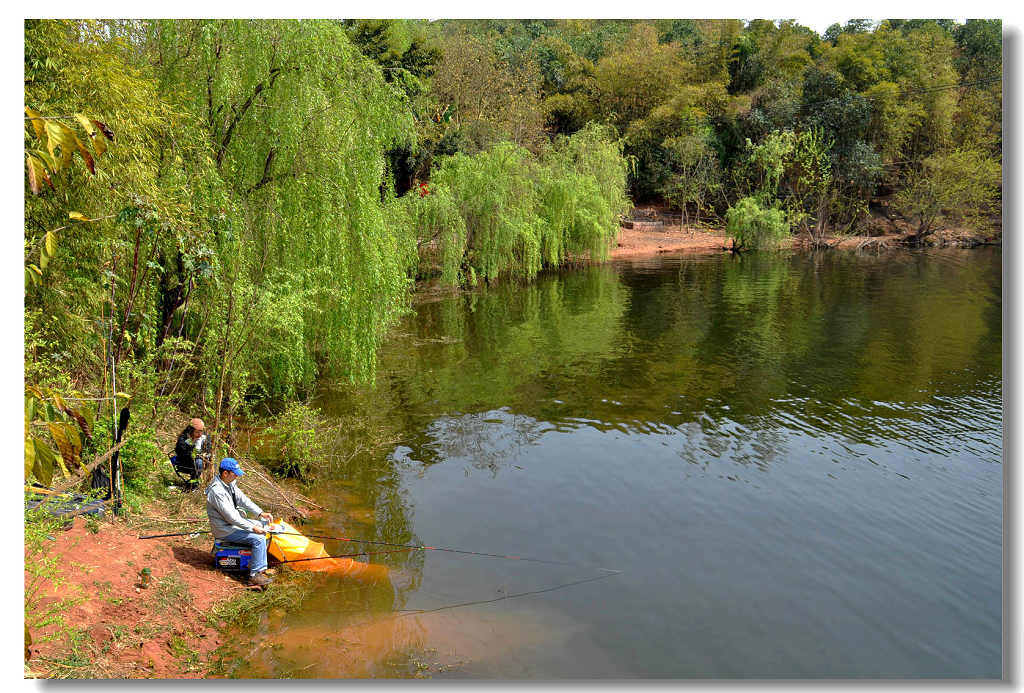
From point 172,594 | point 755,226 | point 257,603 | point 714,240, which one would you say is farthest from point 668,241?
point 172,594

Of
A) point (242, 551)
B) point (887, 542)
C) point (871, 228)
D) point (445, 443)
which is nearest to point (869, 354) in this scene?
point (887, 542)

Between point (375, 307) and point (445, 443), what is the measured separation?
9.08ft

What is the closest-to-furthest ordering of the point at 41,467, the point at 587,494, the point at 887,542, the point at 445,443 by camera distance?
the point at 41,467
the point at 887,542
the point at 587,494
the point at 445,443

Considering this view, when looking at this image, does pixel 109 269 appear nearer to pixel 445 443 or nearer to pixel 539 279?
pixel 445 443

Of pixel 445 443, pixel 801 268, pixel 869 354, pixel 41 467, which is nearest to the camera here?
pixel 41 467

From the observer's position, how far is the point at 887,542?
366 inches

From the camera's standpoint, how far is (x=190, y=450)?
31.0 feet

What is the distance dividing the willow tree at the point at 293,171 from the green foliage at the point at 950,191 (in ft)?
138

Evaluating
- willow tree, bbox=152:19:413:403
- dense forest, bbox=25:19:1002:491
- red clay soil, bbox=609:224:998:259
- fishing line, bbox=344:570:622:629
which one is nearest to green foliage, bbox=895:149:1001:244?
dense forest, bbox=25:19:1002:491

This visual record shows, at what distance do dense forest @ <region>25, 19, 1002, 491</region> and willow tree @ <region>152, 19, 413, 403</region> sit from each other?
42 millimetres

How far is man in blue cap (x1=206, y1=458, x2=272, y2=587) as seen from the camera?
304 inches

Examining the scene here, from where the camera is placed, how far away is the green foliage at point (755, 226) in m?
42.7

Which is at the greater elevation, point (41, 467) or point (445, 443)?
point (41, 467)

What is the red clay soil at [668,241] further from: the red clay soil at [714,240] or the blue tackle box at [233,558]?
the blue tackle box at [233,558]
